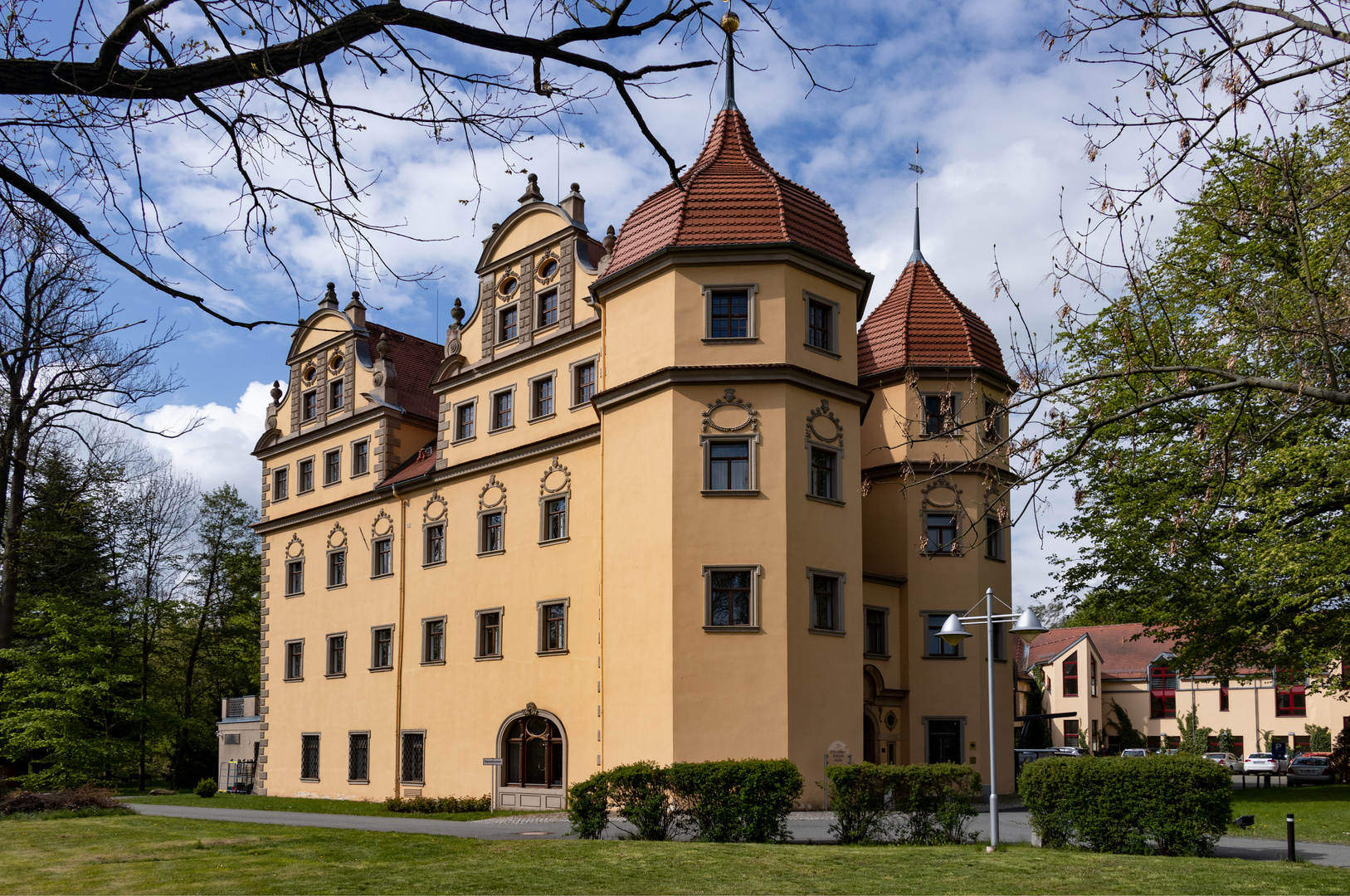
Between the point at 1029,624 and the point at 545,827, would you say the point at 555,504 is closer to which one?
the point at 545,827

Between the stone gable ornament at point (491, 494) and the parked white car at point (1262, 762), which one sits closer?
the stone gable ornament at point (491, 494)

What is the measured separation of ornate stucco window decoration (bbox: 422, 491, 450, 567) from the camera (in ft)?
109

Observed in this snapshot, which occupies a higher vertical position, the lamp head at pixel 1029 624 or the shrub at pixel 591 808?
the lamp head at pixel 1029 624

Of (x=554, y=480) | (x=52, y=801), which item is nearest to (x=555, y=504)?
(x=554, y=480)

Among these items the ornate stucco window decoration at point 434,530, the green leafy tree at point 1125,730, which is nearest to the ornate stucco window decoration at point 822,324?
the ornate stucco window decoration at point 434,530

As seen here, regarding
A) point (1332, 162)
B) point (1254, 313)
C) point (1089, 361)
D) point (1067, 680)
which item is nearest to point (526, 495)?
point (1089, 361)

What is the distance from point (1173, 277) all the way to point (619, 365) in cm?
1453

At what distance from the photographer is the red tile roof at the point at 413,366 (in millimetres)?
37594

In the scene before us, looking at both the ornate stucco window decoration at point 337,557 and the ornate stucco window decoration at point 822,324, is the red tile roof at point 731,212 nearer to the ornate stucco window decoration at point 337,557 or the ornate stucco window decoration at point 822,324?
the ornate stucco window decoration at point 822,324

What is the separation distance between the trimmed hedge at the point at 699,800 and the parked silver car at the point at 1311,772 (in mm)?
33595

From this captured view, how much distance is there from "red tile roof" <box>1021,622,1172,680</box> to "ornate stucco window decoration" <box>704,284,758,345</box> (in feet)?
167

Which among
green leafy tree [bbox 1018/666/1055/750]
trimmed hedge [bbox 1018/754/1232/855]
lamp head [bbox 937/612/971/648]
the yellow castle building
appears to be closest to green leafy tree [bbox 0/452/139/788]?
the yellow castle building

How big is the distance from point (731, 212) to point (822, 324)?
3.30m

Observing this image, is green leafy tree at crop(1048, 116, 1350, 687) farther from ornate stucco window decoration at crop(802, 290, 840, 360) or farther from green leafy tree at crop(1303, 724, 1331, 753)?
green leafy tree at crop(1303, 724, 1331, 753)
